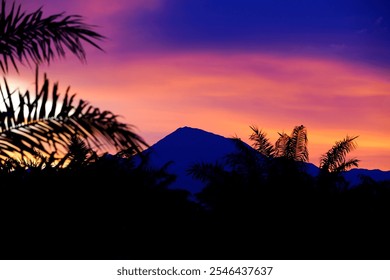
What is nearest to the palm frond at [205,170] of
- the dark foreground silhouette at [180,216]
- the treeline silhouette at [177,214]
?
the treeline silhouette at [177,214]

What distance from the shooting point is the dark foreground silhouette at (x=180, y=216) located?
7855 millimetres

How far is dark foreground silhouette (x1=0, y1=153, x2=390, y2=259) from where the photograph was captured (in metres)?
7.86

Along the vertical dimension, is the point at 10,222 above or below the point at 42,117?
below

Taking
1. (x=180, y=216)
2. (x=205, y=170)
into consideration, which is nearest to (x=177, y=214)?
(x=180, y=216)

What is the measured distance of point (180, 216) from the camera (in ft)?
31.1

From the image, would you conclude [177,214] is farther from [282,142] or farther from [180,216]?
[282,142]

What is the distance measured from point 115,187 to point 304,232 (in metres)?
3.45

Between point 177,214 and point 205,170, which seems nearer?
point 177,214

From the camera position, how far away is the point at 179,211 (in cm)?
949

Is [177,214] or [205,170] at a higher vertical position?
[205,170]

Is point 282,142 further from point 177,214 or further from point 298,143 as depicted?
point 177,214

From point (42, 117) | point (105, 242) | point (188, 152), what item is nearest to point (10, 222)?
point (105, 242)

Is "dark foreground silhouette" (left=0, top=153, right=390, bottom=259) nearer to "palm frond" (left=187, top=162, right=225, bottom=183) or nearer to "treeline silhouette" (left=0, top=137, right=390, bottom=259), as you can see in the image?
"treeline silhouette" (left=0, top=137, right=390, bottom=259)

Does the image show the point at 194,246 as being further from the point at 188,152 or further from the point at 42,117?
the point at 188,152
